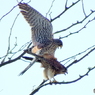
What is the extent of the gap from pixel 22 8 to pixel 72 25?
1.34m

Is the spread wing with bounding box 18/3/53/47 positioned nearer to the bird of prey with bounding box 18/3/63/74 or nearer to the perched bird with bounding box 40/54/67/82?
the bird of prey with bounding box 18/3/63/74

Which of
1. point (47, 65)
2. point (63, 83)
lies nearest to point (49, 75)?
point (47, 65)

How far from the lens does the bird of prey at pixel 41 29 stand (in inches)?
203

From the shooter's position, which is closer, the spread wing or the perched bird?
the perched bird

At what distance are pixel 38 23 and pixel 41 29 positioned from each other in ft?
0.39

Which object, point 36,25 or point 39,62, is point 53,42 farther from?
point 39,62

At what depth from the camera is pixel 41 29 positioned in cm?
538

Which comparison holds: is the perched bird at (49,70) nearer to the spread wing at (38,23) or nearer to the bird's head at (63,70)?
the bird's head at (63,70)

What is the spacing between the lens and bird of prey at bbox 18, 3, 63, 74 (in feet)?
17.0

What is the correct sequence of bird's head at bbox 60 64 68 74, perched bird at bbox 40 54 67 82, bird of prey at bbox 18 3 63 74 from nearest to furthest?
bird's head at bbox 60 64 68 74
perched bird at bbox 40 54 67 82
bird of prey at bbox 18 3 63 74

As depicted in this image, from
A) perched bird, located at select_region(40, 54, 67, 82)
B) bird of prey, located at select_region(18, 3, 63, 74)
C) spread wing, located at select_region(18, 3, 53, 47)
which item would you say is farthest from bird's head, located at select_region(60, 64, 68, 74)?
spread wing, located at select_region(18, 3, 53, 47)

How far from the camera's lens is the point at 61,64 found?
4.28 m

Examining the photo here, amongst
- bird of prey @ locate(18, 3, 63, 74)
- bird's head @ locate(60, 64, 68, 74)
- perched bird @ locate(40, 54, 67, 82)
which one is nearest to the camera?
bird's head @ locate(60, 64, 68, 74)

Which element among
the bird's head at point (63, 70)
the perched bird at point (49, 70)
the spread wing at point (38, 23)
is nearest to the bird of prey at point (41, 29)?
the spread wing at point (38, 23)
